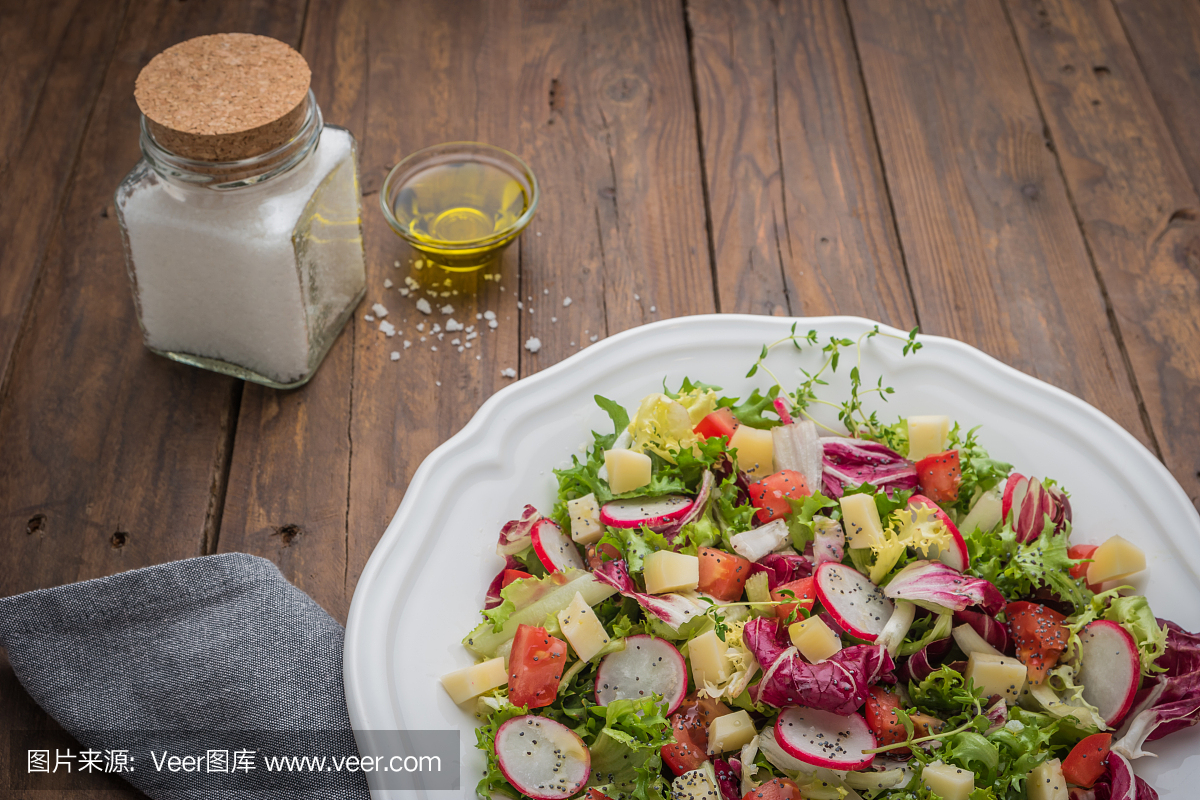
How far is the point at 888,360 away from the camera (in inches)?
61.9

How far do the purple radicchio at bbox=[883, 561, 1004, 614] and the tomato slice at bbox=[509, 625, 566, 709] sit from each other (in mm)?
458

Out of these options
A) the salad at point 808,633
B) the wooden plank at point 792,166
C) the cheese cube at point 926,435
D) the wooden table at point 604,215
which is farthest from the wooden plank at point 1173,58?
the salad at point 808,633

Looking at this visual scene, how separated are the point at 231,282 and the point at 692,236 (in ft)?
3.03

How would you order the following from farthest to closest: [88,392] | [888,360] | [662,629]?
[88,392] < [888,360] < [662,629]

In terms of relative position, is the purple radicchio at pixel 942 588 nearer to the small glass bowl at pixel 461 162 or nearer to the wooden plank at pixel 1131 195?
the wooden plank at pixel 1131 195

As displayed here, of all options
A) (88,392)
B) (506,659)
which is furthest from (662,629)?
(88,392)

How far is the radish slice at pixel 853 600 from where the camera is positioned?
1271mm

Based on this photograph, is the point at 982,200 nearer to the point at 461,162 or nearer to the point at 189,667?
the point at 461,162

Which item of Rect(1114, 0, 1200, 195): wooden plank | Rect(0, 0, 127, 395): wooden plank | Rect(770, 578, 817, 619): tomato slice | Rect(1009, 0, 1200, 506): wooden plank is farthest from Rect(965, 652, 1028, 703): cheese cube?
Rect(0, 0, 127, 395): wooden plank

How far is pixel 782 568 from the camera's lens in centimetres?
135

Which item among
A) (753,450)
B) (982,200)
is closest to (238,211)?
(753,450)

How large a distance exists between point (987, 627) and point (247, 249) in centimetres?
124

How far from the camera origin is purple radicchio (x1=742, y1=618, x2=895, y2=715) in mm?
1174

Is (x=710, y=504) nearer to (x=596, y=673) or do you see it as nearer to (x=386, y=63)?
(x=596, y=673)
